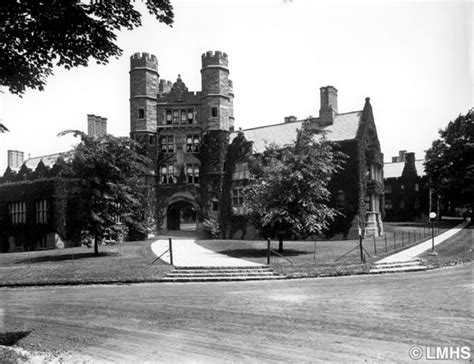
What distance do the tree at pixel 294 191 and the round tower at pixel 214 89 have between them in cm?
1564

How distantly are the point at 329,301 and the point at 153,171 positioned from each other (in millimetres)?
29801

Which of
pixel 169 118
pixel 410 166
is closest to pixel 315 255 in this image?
pixel 169 118

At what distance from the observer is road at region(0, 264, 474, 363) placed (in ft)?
29.3

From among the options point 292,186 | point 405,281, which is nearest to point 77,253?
point 292,186

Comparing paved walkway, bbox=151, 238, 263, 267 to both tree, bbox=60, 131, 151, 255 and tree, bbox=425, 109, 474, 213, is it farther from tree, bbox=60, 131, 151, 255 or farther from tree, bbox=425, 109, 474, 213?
tree, bbox=425, 109, 474, 213

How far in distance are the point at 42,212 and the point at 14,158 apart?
22872mm

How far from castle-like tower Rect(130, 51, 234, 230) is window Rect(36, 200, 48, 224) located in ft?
33.9

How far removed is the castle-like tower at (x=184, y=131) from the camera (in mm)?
40688

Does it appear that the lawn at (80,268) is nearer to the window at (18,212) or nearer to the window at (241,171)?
the window at (18,212)

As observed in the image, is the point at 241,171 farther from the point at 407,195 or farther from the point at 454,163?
the point at 407,195

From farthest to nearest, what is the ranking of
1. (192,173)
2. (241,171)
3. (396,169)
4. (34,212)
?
(396,169) → (192,173) → (241,171) → (34,212)

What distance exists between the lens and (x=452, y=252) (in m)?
26.2

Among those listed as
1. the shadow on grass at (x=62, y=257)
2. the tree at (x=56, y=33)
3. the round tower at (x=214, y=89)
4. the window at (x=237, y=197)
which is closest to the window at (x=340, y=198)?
the window at (x=237, y=197)

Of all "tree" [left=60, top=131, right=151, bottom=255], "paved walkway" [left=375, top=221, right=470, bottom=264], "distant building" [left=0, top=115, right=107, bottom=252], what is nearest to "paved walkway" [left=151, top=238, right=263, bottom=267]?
"tree" [left=60, top=131, right=151, bottom=255]
